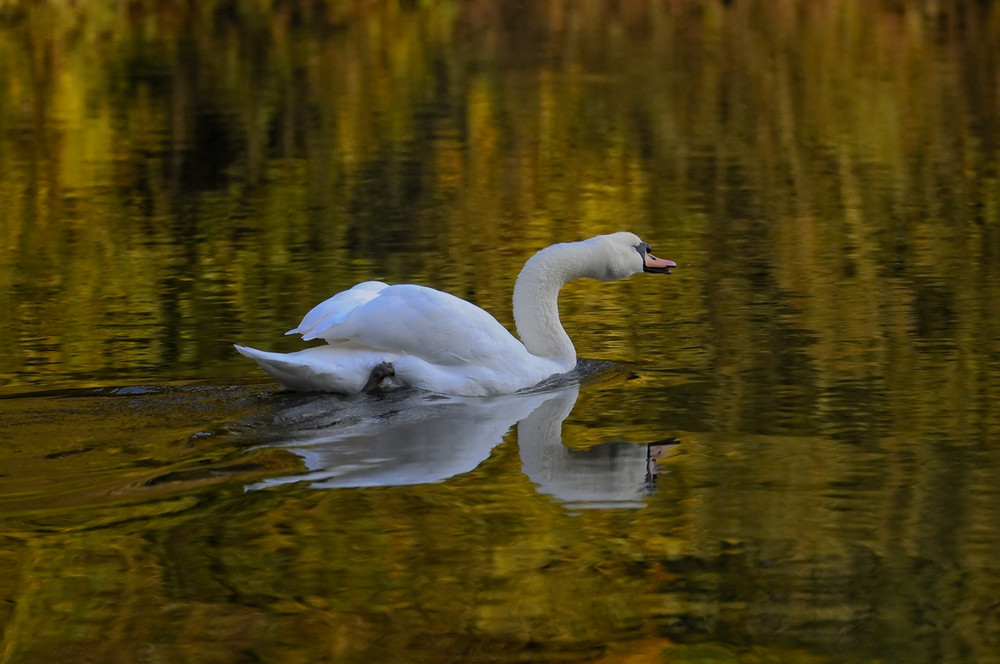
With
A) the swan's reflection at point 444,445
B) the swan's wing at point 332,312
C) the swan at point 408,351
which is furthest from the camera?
the swan's wing at point 332,312

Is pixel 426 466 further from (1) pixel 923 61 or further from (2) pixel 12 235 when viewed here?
(1) pixel 923 61

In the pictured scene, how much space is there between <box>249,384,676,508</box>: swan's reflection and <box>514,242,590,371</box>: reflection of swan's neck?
50 cm

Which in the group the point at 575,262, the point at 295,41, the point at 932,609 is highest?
the point at 295,41

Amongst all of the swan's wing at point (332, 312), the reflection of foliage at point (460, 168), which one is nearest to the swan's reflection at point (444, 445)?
the swan's wing at point (332, 312)

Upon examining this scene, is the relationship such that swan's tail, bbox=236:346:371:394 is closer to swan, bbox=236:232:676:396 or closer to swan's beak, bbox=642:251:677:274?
swan, bbox=236:232:676:396

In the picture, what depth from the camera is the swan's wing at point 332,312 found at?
7.90m

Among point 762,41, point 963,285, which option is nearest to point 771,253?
point 963,285

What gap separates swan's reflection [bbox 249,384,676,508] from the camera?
21.0 ft

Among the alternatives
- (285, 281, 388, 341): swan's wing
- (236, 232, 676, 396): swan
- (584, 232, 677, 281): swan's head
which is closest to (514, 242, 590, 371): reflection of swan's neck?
(584, 232, 677, 281): swan's head

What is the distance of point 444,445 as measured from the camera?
6.99 m

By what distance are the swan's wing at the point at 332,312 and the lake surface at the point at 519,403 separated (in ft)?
1.21

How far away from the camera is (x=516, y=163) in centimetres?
1670

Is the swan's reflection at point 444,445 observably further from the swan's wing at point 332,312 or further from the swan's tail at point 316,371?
the swan's wing at point 332,312

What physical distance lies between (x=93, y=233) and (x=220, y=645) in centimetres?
905
